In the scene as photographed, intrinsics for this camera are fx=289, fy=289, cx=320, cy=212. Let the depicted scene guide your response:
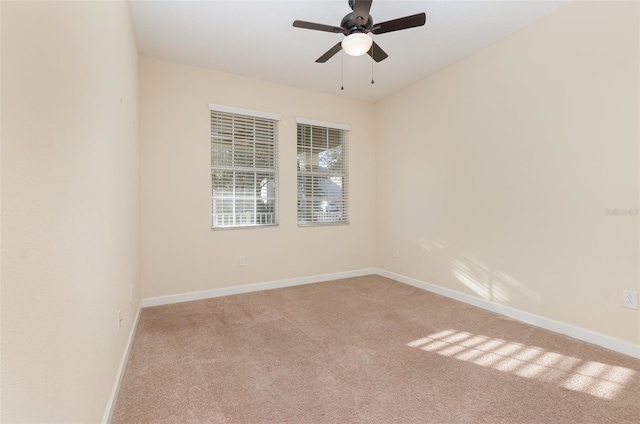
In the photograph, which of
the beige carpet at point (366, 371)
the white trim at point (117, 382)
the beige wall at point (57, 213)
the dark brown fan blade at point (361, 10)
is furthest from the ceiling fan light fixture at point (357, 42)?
the white trim at point (117, 382)

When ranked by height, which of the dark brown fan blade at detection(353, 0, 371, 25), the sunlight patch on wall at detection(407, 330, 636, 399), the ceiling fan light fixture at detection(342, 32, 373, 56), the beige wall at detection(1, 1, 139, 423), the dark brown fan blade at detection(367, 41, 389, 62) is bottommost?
the sunlight patch on wall at detection(407, 330, 636, 399)

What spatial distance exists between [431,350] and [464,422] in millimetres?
770

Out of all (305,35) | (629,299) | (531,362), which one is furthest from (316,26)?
(629,299)

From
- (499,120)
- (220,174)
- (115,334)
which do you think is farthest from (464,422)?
(220,174)

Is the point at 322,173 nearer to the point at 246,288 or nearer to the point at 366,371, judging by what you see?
the point at 246,288

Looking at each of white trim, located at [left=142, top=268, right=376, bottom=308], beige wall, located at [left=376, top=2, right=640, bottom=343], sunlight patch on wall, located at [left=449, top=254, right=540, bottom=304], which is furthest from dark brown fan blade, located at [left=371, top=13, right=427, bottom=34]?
white trim, located at [left=142, top=268, right=376, bottom=308]

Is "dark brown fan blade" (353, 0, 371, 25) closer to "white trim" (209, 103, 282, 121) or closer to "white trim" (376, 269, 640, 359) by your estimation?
"white trim" (209, 103, 282, 121)

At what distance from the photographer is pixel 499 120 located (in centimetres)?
301

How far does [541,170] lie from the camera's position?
268 cm

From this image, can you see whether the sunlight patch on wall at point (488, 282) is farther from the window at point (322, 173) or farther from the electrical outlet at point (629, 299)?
the window at point (322, 173)

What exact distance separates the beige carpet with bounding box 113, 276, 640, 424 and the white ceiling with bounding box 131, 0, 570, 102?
283 cm

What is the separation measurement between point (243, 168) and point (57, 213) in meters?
3.00

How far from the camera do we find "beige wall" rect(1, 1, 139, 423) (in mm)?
658

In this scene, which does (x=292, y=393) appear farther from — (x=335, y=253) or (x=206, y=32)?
(x=206, y=32)
